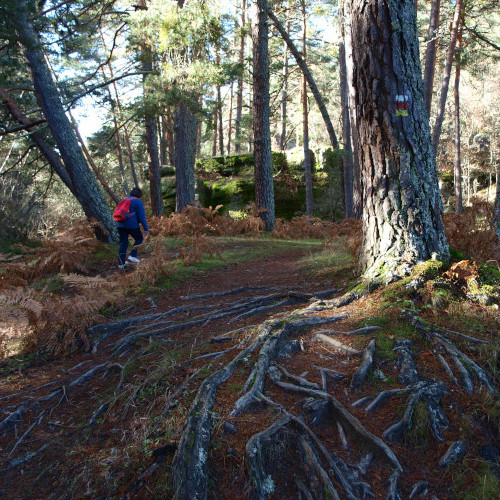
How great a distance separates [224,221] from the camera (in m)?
13.2

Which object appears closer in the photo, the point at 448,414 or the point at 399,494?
the point at 399,494

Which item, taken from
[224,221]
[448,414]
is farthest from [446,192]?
[448,414]

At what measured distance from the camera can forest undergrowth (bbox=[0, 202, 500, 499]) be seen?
2346mm

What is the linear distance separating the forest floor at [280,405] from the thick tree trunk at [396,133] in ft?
1.32

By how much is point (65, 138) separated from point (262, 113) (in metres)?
6.07

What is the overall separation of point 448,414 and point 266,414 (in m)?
1.23

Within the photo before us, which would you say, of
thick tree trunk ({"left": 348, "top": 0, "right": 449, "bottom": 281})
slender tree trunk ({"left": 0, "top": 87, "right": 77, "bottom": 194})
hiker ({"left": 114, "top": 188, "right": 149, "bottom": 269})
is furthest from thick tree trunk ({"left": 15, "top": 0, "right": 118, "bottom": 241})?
thick tree trunk ({"left": 348, "top": 0, "right": 449, "bottom": 281})

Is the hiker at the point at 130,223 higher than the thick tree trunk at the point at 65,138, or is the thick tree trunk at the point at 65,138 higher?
the thick tree trunk at the point at 65,138

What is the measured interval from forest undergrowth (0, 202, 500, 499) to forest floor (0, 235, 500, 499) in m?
0.01

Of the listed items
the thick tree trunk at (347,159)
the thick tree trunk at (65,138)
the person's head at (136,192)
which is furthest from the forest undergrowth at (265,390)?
the thick tree trunk at (347,159)

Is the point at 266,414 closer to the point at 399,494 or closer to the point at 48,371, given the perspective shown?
the point at 399,494

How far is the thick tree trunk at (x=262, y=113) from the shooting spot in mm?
12429

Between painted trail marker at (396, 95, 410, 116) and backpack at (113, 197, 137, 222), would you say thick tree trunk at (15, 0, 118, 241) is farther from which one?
painted trail marker at (396, 95, 410, 116)

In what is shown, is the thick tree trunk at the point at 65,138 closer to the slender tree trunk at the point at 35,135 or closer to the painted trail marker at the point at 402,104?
the slender tree trunk at the point at 35,135
